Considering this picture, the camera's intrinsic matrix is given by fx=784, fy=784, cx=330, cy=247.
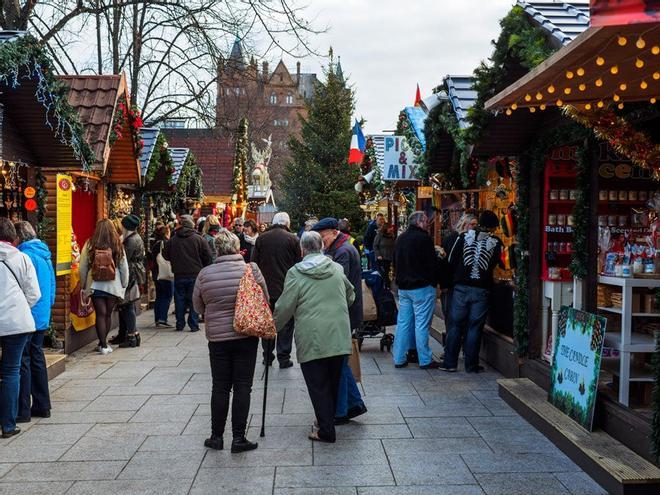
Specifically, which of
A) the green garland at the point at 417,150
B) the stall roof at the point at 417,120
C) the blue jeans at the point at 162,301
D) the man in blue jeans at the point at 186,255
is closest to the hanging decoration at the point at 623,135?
the green garland at the point at 417,150

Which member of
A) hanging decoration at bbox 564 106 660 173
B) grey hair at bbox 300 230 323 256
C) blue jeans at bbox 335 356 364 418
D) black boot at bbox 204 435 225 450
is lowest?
black boot at bbox 204 435 225 450

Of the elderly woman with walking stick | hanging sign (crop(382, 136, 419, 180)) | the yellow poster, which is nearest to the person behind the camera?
the elderly woman with walking stick

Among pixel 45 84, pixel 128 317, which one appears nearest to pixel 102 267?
pixel 128 317

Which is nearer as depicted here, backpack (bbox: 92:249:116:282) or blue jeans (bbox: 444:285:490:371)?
blue jeans (bbox: 444:285:490:371)

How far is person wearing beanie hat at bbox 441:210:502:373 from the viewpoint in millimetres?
9383

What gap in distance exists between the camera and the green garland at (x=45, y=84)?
7578 millimetres

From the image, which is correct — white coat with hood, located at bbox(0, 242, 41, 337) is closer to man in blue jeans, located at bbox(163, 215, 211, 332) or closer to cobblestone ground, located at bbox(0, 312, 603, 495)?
cobblestone ground, located at bbox(0, 312, 603, 495)

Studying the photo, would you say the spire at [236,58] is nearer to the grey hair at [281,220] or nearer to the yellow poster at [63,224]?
the yellow poster at [63,224]

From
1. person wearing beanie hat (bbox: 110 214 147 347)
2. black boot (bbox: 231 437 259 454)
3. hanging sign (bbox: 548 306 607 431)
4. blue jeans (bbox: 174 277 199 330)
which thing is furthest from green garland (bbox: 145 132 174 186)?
hanging sign (bbox: 548 306 607 431)

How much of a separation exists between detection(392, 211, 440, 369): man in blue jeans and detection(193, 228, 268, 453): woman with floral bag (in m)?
3.71

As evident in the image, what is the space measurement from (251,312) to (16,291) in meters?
2.05

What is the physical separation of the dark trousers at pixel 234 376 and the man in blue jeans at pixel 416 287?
3.80 metres

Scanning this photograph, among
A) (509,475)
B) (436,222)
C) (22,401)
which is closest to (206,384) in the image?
(22,401)

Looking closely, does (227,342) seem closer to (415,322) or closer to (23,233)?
(23,233)
